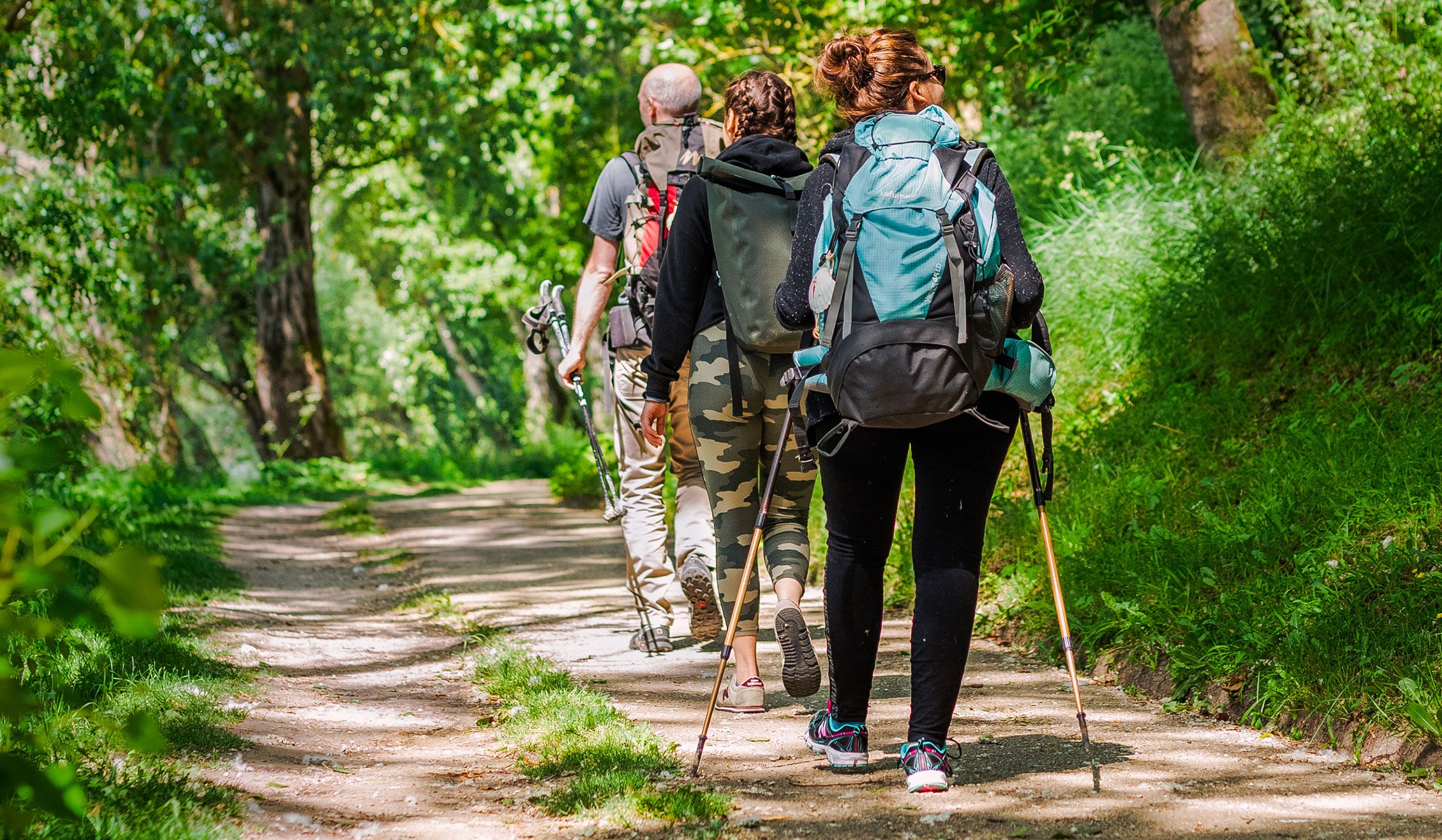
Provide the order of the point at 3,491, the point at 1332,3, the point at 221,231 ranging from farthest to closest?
the point at 221,231
the point at 1332,3
the point at 3,491

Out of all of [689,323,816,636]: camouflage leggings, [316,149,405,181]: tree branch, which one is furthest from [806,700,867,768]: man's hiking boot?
[316,149,405,181]: tree branch

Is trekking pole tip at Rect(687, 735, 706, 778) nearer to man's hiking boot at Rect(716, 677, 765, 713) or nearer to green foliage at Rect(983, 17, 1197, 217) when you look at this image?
man's hiking boot at Rect(716, 677, 765, 713)

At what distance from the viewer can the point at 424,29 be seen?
55.5ft

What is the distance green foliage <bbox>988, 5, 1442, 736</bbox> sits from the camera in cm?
425

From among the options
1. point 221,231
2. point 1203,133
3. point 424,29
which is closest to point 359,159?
point 221,231

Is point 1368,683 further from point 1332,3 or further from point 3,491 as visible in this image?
point 1332,3

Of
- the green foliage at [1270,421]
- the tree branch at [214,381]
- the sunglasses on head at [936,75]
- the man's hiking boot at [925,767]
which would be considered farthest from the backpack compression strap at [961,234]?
the tree branch at [214,381]

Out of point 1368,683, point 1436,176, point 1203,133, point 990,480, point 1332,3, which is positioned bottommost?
point 1368,683

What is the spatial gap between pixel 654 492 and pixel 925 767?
2.42m

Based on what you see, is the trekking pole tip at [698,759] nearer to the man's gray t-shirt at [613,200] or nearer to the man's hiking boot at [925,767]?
the man's hiking boot at [925,767]

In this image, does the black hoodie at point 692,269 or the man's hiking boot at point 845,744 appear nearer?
the man's hiking boot at point 845,744

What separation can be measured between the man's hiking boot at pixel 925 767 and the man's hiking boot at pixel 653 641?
7.92 ft

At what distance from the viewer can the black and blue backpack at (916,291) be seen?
307 cm

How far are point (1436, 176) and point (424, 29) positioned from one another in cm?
1353
